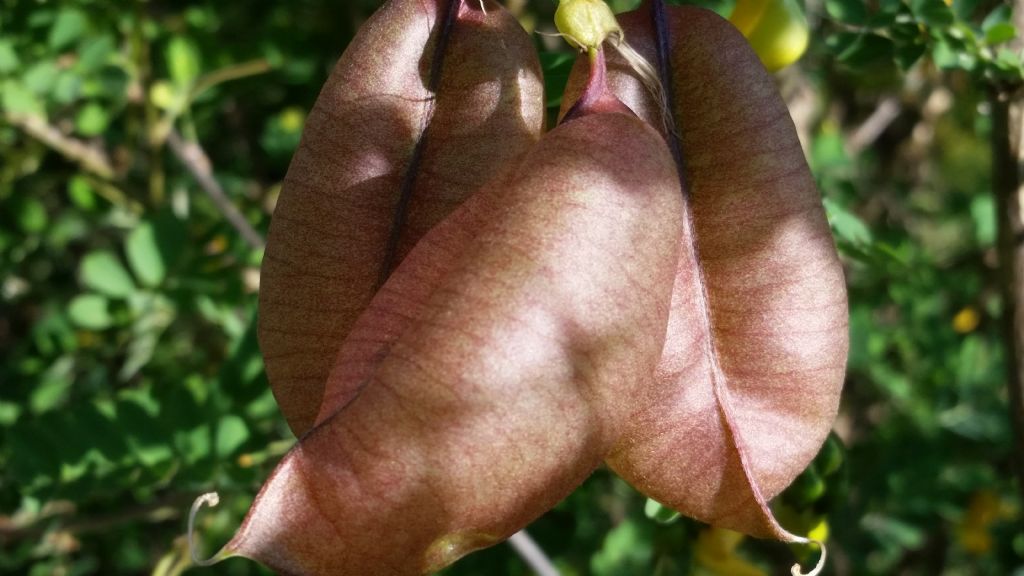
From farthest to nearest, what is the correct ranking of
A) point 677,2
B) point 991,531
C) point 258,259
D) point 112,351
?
1. point 991,531
2. point 112,351
3. point 258,259
4. point 677,2

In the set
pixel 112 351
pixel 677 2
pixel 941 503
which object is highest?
pixel 677 2

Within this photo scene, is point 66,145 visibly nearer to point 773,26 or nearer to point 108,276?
point 108,276

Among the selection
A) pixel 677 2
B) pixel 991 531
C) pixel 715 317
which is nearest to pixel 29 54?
pixel 677 2

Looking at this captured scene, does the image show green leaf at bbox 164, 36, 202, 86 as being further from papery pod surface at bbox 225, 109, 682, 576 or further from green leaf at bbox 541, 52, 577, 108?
papery pod surface at bbox 225, 109, 682, 576

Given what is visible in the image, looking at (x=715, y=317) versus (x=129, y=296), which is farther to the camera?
(x=129, y=296)

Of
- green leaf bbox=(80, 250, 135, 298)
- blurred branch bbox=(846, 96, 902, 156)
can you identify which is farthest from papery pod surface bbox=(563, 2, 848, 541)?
blurred branch bbox=(846, 96, 902, 156)

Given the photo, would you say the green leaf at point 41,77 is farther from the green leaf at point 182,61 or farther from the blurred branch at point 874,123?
the blurred branch at point 874,123

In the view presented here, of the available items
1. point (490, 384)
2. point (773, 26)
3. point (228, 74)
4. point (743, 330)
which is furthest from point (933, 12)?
point (228, 74)

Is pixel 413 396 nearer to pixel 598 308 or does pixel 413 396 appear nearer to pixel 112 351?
pixel 598 308
